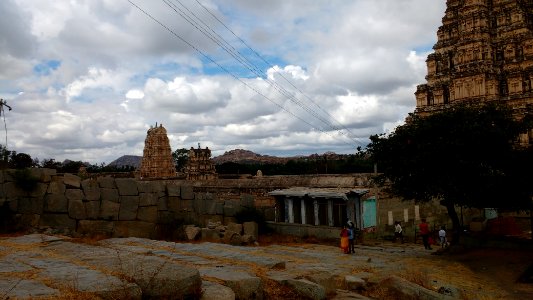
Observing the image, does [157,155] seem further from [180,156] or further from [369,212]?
[180,156]

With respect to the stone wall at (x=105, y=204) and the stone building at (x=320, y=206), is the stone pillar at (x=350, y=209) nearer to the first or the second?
the stone building at (x=320, y=206)

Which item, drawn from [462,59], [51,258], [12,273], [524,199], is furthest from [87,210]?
[462,59]

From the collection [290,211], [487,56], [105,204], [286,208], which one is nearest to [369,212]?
[290,211]

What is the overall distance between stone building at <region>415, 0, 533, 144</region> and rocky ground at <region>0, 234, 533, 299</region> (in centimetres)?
2608

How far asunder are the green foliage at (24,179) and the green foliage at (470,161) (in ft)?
45.2

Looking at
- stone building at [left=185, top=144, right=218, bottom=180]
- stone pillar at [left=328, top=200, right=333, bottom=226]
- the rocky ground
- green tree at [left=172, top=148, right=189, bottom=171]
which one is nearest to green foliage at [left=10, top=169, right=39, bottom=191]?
the rocky ground

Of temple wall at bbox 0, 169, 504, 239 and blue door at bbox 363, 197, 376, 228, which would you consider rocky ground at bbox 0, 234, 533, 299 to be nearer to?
temple wall at bbox 0, 169, 504, 239

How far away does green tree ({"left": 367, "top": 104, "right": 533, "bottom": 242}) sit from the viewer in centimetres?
1547

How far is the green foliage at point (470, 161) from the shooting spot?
50.7 ft

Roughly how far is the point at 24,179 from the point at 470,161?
16.0m

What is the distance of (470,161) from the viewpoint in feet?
50.6

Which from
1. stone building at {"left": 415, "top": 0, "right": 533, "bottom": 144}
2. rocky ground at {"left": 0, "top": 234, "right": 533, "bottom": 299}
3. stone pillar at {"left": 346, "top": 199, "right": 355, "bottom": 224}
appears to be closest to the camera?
rocky ground at {"left": 0, "top": 234, "right": 533, "bottom": 299}

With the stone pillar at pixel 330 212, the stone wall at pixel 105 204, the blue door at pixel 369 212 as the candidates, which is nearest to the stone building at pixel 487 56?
the blue door at pixel 369 212

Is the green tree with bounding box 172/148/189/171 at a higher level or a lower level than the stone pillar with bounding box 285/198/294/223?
higher
